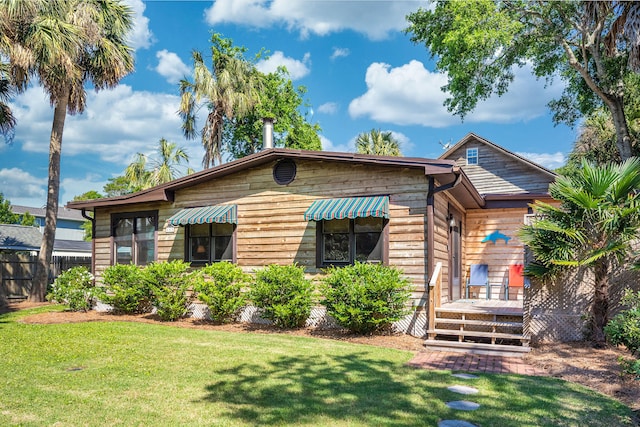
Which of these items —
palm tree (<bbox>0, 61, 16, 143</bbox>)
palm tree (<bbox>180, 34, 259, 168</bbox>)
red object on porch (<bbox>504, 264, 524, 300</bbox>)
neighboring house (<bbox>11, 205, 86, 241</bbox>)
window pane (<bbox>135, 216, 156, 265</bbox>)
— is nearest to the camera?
window pane (<bbox>135, 216, 156, 265</bbox>)

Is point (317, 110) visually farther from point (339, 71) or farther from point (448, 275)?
point (448, 275)

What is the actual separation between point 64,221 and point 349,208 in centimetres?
4355

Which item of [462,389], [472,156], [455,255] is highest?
[472,156]

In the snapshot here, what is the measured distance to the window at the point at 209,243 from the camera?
10633 millimetres

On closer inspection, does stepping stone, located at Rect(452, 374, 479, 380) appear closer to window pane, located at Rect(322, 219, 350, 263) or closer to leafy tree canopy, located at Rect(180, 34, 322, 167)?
window pane, located at Rect(322, 219, 350, 263)

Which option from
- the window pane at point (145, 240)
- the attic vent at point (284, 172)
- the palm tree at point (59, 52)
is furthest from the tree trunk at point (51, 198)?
the attic vent at point (284, 172)

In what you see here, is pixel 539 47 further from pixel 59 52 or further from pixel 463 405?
pixel 59 52

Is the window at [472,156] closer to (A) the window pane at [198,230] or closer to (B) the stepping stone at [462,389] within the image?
(A) the window pane at [198,230]

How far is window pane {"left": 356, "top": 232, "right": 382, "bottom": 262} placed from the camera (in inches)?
350

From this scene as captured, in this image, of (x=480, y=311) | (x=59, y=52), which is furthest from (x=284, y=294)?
(x=59, y=52)

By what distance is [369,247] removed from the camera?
9.02m

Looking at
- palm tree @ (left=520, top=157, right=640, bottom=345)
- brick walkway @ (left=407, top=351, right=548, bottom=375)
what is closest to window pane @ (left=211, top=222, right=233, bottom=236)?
brick walkway @ (left=407, top=351, right=548, bottom=375)

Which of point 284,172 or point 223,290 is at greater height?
point 284,172

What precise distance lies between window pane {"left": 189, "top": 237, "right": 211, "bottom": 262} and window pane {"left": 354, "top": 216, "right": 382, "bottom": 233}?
3.81 m
